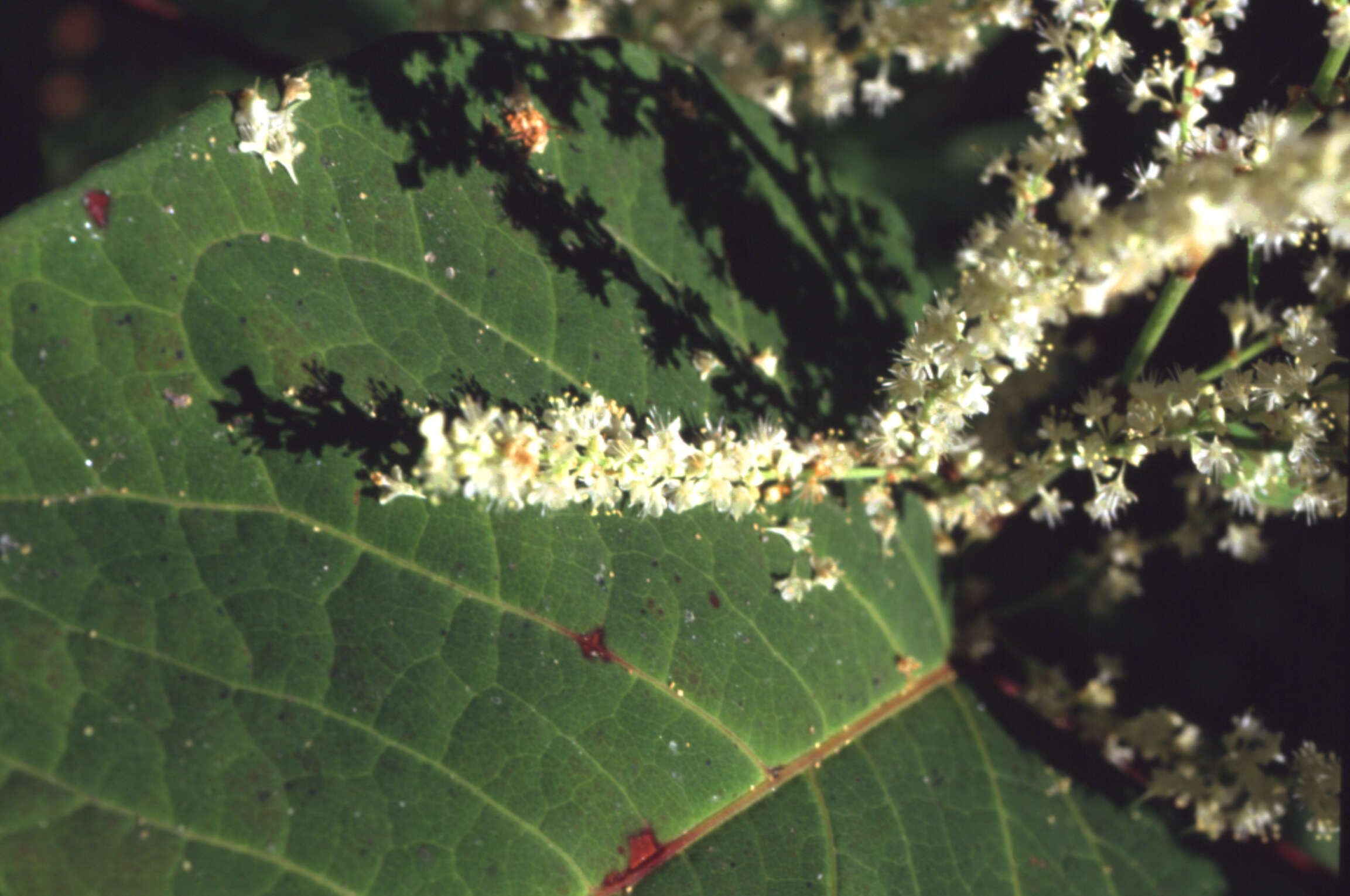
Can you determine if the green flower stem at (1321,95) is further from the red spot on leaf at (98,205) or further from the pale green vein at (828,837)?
the red spot on leaf at (98,205)

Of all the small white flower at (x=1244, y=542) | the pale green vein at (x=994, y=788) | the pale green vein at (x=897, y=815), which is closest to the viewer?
the pale green vein at (x=897, y=815)

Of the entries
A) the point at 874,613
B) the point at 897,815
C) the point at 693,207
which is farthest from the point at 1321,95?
the point at 897,815

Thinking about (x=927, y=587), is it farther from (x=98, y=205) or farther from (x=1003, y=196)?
(x=98, y=205)

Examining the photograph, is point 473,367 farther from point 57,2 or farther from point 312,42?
point 57,2

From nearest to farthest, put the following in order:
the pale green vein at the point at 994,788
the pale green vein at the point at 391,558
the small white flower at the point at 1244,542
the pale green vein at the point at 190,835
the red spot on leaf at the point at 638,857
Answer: the pale green vein at the point at 190,835
the pale green vein at the point at 391,558
the red spot on leaf at the point at 638,857
the pale green vein at the point at 994,788
the small white flower at the point at 1244,542

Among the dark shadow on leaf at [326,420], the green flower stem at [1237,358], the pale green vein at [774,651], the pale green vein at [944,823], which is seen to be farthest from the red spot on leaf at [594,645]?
the green flower stem at [1237,358]
